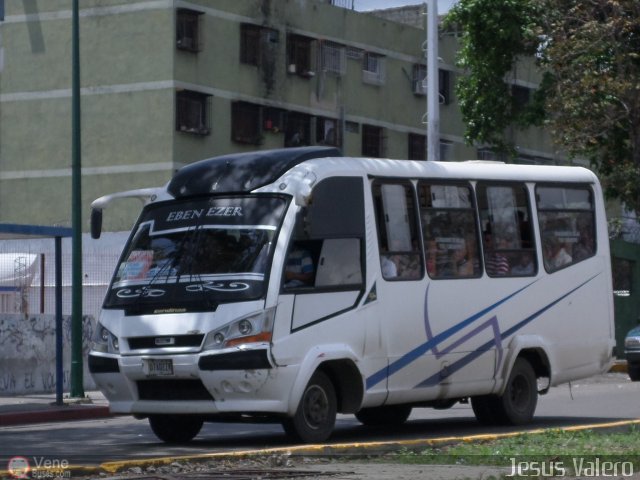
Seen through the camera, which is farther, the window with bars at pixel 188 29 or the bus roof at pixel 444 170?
the window with bars at pixel 188 29

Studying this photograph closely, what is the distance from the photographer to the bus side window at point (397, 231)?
14195 mm

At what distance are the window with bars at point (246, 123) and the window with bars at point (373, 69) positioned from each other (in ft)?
18.8

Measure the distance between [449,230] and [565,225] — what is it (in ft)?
7.06

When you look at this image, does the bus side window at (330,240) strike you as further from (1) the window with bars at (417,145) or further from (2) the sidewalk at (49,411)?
(1) the window with bars at (417,145)

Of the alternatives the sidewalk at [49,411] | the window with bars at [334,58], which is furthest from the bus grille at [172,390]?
the window with bars at [334,58]

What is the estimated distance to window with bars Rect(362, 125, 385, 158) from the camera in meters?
46.8

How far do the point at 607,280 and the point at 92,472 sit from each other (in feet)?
28.2

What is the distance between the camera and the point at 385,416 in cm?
1600

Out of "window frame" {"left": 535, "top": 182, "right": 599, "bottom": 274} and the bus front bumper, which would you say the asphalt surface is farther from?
"window frame" {"left": 535, "top": 182, "right": 599, "bottom": 274}

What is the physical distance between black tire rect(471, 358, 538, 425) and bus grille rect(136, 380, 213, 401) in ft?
13.1

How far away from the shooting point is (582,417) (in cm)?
1692

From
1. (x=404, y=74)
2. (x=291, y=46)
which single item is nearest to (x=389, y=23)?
(x=404, y=74)

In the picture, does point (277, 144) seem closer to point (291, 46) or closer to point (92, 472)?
point (291, 46)

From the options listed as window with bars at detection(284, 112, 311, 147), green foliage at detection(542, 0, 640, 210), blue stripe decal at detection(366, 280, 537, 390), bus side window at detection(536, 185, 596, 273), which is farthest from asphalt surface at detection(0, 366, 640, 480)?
window with bars at detection(284, 112, 311, 147)
